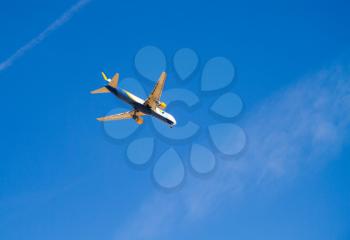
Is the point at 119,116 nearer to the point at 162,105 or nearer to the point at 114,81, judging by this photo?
the point at 162,105

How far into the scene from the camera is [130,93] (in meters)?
102

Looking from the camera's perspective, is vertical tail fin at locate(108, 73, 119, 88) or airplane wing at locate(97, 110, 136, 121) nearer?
vertical tail fin at locate(108, 73, 119, 88)

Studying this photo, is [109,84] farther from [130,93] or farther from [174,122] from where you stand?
[174,122]

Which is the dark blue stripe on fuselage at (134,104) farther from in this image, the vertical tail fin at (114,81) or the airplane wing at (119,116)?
the airplane wing at (119,116)

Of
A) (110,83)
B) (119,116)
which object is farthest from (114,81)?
(119,116)

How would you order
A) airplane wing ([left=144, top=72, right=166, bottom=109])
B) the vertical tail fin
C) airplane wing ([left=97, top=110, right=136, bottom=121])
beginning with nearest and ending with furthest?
the vertical tail fin
airplane wing ([left=144, top=72, right=166, bottom=109])
airplane wing ([left=97, top=110, right=136, bottom=121])

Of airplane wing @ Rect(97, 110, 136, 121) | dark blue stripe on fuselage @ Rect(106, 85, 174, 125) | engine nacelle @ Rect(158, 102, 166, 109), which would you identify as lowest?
engine nacelle @ Rect(158, 102, 166, 109)

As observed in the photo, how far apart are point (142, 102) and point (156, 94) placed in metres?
2.84

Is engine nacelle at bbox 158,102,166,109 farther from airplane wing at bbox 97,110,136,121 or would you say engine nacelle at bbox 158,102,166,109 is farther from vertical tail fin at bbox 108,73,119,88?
airplane wing at bbox 97,110,136,121

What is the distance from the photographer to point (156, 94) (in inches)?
4035

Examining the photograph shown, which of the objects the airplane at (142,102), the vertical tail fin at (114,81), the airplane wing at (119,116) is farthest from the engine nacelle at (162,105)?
the airplane wing at (119,116)

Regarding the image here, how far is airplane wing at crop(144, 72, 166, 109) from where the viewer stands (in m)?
101

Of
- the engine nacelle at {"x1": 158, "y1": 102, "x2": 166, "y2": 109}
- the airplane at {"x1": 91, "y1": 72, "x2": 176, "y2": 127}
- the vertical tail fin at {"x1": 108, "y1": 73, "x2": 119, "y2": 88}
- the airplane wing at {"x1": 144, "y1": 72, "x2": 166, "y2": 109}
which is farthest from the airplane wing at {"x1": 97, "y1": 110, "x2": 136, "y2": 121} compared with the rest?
the vertical tail fin at {"x1": 108, "y1": 73, "x2": 119, "y2": 88}

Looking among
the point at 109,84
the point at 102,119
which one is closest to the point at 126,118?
the point at 102,119
